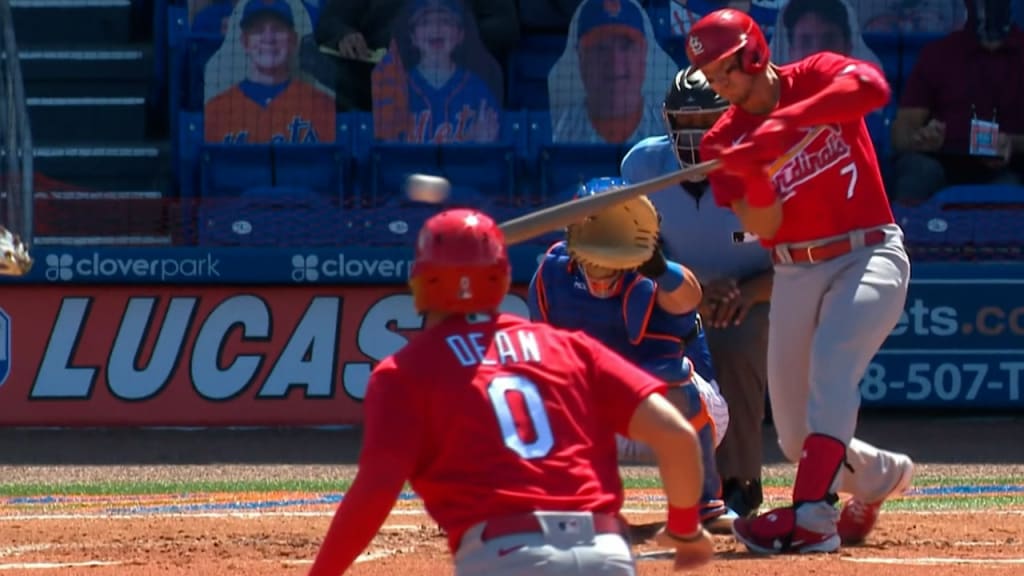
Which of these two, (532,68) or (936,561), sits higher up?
(532,68)

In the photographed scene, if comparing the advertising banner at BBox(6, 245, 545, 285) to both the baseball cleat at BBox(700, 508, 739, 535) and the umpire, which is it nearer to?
the umpire

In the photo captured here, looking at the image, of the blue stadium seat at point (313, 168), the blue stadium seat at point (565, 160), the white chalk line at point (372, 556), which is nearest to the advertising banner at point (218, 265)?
the blue stadium seat at point (313, 168)

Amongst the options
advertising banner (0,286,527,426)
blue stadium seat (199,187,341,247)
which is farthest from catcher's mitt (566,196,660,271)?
blue stadium seat (199,187,341,247)

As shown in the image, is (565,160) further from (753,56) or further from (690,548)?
(690,548)

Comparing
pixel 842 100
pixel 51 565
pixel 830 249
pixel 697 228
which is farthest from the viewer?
pixel 697 228

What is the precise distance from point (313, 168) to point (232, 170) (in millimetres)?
504

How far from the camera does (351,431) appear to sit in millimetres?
10367

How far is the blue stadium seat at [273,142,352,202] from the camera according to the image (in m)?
11.0

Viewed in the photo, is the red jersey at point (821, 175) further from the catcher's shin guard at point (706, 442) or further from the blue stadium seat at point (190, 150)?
the blue stadium seat at point (190, 150)

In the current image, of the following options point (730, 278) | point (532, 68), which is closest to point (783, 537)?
point (730, 278)

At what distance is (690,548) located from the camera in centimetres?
347

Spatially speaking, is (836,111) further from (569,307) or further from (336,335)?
(336,335)

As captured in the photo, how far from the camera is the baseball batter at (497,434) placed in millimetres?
3234

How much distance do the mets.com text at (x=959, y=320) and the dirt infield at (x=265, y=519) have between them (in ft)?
1.78
